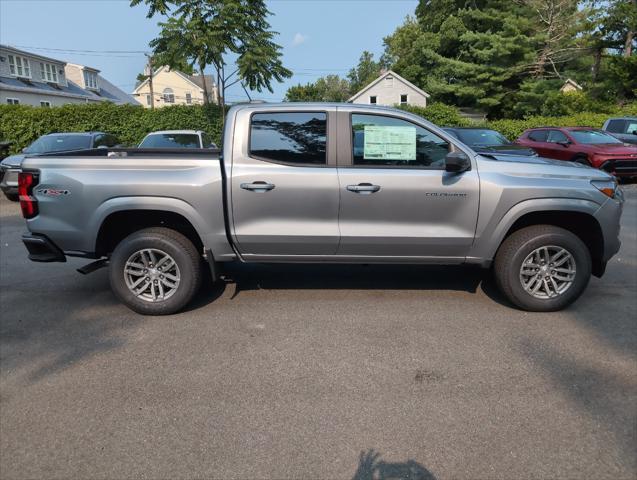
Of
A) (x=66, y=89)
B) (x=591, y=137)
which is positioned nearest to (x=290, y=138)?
(x=591, y=137)

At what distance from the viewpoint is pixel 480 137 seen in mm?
12938

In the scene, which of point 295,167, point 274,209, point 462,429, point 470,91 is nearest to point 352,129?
point 295,167

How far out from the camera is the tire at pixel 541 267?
439 centimetres

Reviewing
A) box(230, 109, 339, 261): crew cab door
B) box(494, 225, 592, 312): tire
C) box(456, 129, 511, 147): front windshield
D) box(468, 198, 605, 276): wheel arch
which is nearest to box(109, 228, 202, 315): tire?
box(230, 109, 339, 261): crew cab door

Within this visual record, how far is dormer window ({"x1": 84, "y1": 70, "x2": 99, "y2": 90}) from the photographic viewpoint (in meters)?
45.8

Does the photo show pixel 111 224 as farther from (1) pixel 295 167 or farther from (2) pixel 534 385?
(2) pixel 534 385

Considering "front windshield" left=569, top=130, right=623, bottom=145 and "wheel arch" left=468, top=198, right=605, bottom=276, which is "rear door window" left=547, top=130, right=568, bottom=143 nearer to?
"front windshield" left=569, top=130, right=623, bottom=145

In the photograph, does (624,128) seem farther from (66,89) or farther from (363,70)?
(363,70)

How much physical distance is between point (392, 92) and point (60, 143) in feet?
115

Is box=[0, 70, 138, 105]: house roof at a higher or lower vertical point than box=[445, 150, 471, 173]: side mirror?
higher

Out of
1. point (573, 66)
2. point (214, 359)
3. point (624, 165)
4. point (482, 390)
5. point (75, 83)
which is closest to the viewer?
point (482, 390)

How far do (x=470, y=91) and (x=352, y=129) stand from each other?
35.7 m

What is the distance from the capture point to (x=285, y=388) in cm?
329

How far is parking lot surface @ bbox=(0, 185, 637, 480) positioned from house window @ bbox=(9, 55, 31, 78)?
36.6 meters
